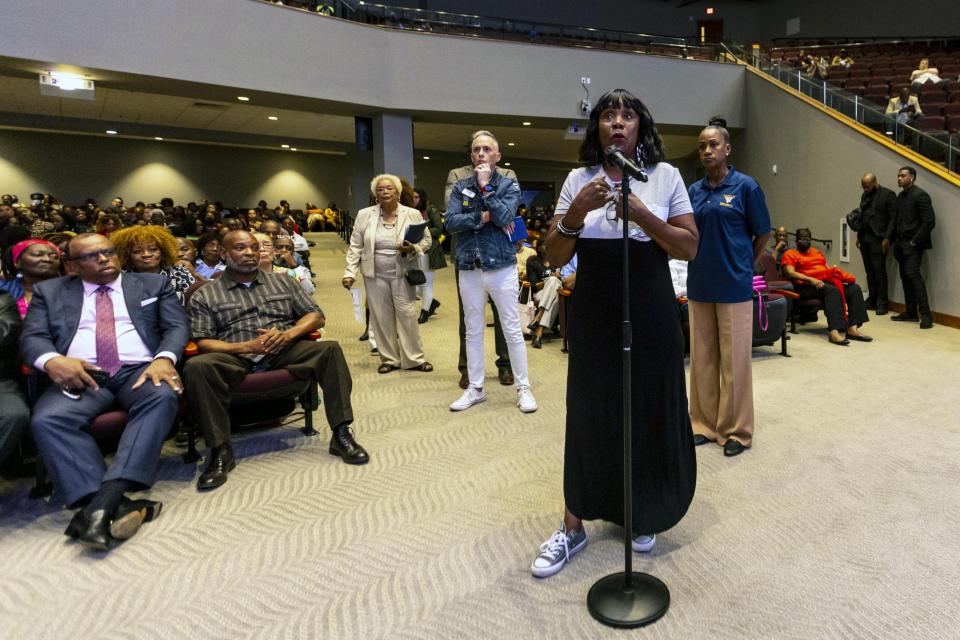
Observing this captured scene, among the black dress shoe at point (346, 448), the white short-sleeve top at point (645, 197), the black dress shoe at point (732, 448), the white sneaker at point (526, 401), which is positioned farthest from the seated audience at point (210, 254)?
the black dress shoe at point (732, 448)

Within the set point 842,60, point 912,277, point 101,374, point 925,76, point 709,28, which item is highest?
point 709,28

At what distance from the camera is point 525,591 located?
2006mm

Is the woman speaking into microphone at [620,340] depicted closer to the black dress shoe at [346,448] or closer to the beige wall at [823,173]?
the black dress shoe at [346,448]

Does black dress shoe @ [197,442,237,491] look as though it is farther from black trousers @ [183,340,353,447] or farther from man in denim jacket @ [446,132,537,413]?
man in denim jacket @ [446,132,537,413]

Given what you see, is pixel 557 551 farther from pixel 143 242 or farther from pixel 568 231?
pixel 143 242

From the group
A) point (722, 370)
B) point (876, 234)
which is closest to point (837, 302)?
point (876, 234)

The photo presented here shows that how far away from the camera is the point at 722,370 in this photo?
10.3ft

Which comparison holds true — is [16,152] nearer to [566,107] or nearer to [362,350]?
[566,107]

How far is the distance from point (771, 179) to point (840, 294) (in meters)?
6.09

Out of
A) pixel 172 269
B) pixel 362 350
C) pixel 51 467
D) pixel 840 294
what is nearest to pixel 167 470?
pixel 51 467

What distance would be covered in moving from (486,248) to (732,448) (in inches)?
68.5

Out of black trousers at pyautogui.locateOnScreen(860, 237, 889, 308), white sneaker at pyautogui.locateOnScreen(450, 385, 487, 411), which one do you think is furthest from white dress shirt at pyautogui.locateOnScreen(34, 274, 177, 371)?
black trousers at pyautogui.locateOnScreen(860, 237, 889, 308)

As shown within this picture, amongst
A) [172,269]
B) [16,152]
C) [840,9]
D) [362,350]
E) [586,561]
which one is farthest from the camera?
[840,9]

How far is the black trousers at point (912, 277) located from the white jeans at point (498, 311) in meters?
5.17
